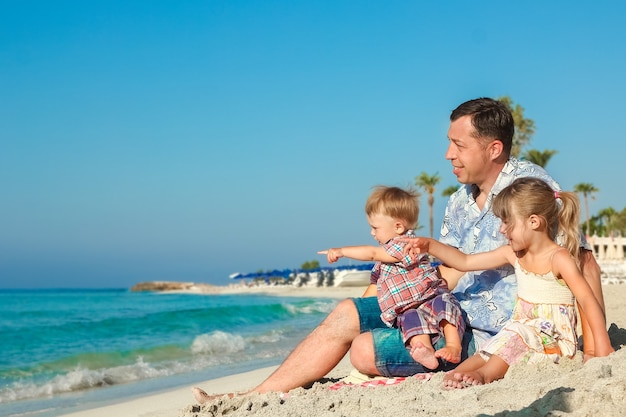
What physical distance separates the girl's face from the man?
1.01 ft

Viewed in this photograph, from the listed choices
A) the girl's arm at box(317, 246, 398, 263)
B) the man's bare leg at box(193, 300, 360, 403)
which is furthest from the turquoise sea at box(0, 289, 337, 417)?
the girl's arm at box(317, 246, 398, 263)

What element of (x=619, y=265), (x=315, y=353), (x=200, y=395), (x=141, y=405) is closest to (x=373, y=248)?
(x=315, y=353)

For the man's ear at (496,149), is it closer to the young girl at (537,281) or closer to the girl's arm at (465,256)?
the young girl at (537,281)

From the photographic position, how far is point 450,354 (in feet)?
12.4

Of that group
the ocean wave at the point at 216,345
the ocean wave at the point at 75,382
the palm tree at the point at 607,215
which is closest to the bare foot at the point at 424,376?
the ocean wave at the point at 75,382

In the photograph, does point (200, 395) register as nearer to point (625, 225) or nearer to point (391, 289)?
point (391, 289)

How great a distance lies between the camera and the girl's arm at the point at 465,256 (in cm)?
386

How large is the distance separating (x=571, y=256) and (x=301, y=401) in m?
1.57

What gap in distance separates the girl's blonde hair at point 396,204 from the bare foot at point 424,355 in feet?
2.61

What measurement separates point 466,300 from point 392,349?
22.6 inches

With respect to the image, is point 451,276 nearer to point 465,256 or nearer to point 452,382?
point 465,256

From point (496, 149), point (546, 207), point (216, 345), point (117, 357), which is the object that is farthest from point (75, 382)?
point (546, 207)

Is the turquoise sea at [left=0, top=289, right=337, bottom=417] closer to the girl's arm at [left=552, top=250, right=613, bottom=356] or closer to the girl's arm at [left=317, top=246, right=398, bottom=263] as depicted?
the girl's arm at [left=317, top=246, right=398, bottom=263]

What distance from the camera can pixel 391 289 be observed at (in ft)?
13.3
